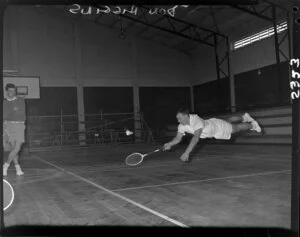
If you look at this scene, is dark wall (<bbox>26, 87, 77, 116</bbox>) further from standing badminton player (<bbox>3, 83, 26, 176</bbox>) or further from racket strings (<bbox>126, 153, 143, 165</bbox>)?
standing badminton player (<bbox>3, 83, 26, 176</bbox>)

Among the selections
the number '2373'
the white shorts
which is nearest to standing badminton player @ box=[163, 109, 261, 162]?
the white shorts

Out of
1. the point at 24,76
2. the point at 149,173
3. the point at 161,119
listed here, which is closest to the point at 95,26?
the point at 24,76

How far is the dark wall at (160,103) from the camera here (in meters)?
19.2

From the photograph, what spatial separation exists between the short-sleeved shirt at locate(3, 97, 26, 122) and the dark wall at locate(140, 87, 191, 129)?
1429cm

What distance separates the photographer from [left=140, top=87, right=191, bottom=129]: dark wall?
63.2ft

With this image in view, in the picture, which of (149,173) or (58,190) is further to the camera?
(149,173)

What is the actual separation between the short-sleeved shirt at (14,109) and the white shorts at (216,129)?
3.04m

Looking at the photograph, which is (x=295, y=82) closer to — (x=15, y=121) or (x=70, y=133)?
(x=15, y=121)

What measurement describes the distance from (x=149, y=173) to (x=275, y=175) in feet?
5.64

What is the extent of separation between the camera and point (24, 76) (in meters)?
16.5

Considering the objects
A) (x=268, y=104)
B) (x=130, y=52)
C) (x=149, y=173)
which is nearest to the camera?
(x=149, y=173)

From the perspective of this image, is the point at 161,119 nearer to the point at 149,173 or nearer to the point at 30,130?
the point at 30,130

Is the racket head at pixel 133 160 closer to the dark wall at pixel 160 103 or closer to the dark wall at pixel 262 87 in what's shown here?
the dark wall at pixel 262 87

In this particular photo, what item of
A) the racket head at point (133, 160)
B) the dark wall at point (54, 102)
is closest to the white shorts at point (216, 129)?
the racket head at point (133, 160)
